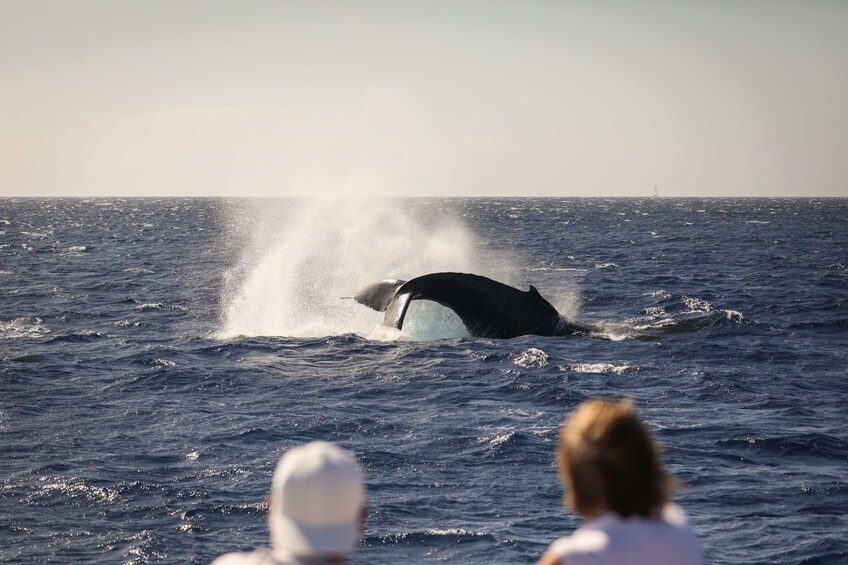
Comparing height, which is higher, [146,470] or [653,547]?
[653,547]

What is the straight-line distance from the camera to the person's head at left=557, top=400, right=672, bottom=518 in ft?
9.25

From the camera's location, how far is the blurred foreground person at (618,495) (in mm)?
2803

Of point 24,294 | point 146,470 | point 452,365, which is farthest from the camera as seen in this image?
point 24,294

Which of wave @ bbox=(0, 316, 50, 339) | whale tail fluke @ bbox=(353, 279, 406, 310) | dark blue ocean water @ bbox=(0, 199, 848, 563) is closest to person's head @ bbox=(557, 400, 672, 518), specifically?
dark blue ocean water @ bbox=(0, 199, 848, 563)

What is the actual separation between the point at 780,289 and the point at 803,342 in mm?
13865

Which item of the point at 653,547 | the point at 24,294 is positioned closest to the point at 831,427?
the point at 653,547

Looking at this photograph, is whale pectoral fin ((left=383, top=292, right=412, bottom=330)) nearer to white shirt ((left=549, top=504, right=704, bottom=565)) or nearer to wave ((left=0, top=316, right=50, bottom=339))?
wave ((left=0, top=316, right=50, bottom=339))

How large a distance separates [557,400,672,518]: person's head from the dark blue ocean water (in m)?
0.78

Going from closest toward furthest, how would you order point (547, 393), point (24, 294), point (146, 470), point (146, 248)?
point (146, 470) < point (547, 393) < point (24, 294) < point (146, 248)

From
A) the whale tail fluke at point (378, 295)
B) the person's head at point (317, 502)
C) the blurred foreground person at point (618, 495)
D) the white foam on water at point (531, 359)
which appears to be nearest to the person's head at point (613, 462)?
the blurred foreground person at point (618, 495)

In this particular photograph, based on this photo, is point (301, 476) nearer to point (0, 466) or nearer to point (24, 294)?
point (0, 466)

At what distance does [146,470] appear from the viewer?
43.7 ft

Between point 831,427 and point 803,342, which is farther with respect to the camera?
point 803,342

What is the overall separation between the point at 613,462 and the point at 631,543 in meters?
0.23
